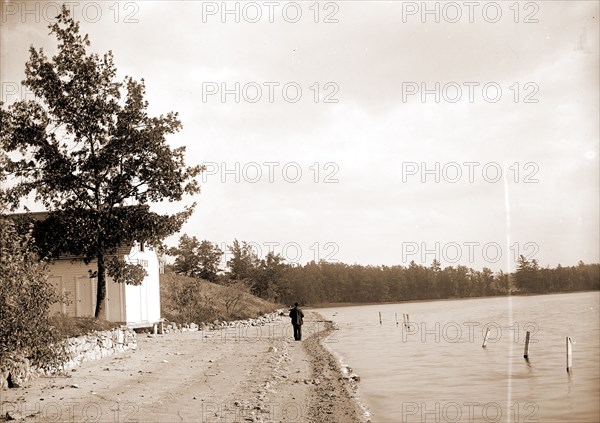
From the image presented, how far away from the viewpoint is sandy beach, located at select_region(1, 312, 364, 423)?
50.1 feet

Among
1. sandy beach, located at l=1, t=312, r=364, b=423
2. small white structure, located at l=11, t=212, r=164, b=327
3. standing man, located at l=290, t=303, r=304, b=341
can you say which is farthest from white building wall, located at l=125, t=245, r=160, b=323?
sandy beach, located at l=1, t=312, r=364, b=423

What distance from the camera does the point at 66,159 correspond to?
30156 millimetres

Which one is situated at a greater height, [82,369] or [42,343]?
[42,343]

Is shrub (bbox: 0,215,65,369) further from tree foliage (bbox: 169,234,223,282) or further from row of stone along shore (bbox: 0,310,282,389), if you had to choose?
tree foliage (bbox: 169,234,223,282)

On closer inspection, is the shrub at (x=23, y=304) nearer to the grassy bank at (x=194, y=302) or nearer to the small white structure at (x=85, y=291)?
the small white structure at (x=85, y=291)

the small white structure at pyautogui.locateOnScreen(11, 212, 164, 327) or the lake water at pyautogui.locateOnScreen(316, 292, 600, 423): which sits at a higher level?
the small white structure at pyautogui.locateOnScreen(11, 212, 164, 327)

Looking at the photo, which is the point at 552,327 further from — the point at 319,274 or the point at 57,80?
the point at 319,274

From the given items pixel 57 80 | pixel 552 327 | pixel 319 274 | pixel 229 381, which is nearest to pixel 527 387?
pixel 229 381

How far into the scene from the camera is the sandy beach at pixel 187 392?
50.1 ft

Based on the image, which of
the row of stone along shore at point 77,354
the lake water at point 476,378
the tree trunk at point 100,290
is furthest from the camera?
the tree trunk at point 100,290

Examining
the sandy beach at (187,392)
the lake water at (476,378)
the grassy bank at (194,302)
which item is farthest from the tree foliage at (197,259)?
the sandy beach at (187,392)

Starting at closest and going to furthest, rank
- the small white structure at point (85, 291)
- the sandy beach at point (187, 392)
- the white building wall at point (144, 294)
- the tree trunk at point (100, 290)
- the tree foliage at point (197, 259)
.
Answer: the sandy beach at point (187, 392)
the tree trunk at point (100, 290)
the small white structure at point (85, 291)
the white building wall at point (144, 294)
the tree foliage at point (197, 259)

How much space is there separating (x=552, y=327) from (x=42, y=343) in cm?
5059

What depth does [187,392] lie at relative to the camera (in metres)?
18.6
